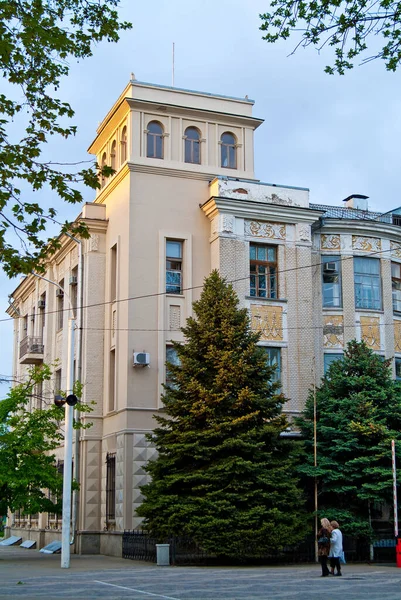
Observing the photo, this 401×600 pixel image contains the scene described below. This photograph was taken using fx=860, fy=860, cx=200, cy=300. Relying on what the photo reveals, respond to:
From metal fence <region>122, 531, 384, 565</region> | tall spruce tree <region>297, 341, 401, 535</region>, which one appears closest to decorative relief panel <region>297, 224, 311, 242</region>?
tall spruce tree <region>297, 341, 401, 535</region>

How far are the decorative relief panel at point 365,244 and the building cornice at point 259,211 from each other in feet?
6.02

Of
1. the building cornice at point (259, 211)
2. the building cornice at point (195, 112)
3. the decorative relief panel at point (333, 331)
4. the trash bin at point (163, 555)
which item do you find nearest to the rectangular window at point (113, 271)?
the building cornice at point (259, 211)

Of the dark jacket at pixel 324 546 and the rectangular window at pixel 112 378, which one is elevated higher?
the rectangular window at pixel 112 378

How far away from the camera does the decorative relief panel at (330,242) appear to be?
110 feet

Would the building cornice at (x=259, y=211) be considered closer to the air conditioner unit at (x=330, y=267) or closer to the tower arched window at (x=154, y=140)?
the air conditioner unit at (x=330, y=267)

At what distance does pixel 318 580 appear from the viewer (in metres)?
20.2

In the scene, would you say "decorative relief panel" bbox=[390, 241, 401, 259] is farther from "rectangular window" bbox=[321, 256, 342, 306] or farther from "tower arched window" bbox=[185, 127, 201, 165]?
"tower arched window" bbox=[185, 127, 201, 165]

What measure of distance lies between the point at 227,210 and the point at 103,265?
595cm

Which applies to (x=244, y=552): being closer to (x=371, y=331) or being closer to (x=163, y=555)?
(x=163, y=555)

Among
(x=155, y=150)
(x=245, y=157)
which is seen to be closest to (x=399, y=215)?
(x=245, y=157)

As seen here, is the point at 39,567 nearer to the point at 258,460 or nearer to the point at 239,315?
the point at 258,460

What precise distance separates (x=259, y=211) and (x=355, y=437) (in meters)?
9.53

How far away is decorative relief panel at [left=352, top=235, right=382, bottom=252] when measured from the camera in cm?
3356

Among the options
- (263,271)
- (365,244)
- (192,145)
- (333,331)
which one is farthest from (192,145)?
(333,331)
